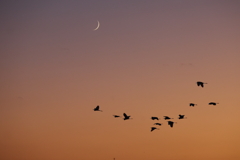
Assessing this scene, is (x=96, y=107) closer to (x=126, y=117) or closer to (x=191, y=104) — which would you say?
(x=126, y=117)

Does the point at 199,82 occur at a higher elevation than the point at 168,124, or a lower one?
higher

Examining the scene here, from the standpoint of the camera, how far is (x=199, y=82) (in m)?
107

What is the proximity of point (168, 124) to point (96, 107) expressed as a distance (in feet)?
52.3

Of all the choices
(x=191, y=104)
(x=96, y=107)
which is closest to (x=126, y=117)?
(x=96, y=107)

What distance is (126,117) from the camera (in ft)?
367

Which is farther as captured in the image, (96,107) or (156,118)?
(156,118)

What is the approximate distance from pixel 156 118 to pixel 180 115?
8.05m

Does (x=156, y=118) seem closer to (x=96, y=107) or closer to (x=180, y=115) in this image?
(x=180, y=115)

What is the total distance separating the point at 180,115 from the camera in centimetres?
11350

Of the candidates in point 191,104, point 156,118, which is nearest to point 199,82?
point 191,104

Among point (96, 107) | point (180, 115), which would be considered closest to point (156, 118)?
point (180, 115)

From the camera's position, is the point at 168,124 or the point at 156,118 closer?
the point at 168,124

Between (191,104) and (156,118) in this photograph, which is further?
(156,118)

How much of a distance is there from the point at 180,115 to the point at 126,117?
11.7 m
